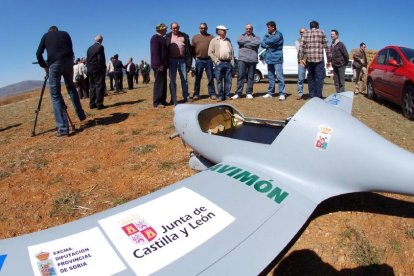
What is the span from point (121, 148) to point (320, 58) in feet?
20.1

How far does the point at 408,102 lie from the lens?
784cm

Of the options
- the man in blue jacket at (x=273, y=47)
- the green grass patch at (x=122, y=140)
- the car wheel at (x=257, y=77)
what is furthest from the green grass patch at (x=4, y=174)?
the car wheel at (x=257, y=77)

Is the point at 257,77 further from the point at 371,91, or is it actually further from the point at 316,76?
the point at 316,76

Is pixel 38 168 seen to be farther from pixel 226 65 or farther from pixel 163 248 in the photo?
pixel 226 65

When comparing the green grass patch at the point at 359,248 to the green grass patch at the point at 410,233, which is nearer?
the green grass patch at the point at 359,248

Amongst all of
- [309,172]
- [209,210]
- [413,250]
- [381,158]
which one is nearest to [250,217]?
[209,210]

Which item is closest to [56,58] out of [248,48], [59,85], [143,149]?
[59,85]

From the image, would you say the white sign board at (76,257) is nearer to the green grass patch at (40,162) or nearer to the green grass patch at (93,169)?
the green grass patch at (93,169)

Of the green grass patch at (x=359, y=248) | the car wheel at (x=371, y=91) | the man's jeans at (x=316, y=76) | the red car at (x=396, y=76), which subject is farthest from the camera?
the car wheel at (x=371, y=91)

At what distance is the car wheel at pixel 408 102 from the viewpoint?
7.68 meters

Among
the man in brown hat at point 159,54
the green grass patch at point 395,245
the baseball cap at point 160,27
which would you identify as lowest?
the green grass patch at point 395,245

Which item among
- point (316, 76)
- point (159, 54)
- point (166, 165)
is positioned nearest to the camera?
point (166, 165)

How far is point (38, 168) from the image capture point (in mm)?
5445

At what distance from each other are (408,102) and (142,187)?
725 centimetres
